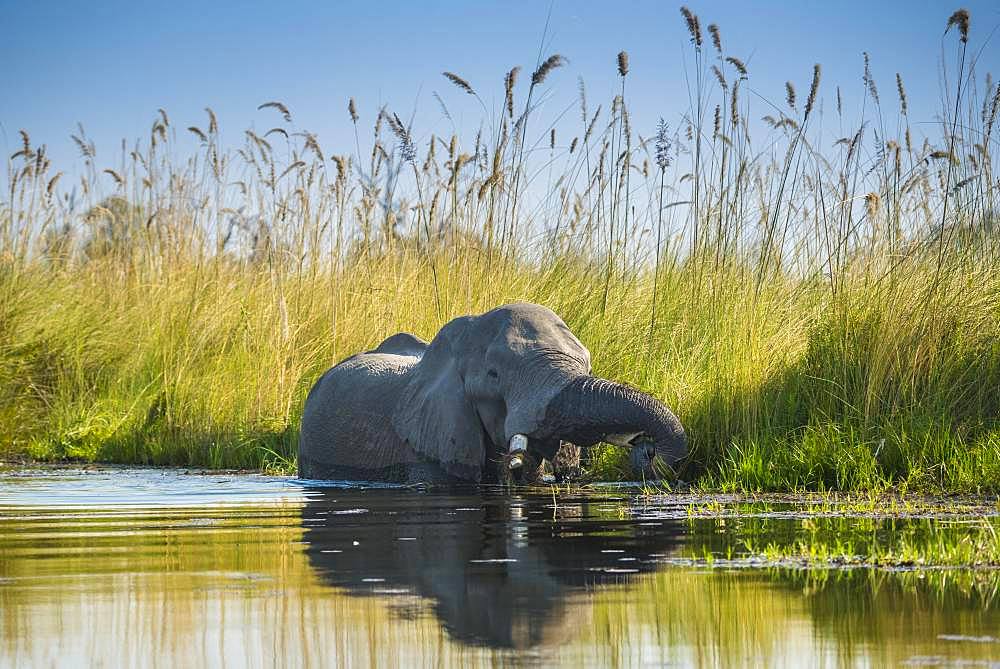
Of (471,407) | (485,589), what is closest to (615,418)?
(471,407)

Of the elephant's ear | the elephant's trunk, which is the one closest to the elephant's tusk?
the elephant's trunk

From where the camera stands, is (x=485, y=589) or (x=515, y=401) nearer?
(x=485, y=589)

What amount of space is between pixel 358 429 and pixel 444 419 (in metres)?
1.21

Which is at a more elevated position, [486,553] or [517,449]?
[517,449]

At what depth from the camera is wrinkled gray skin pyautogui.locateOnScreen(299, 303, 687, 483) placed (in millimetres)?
7734

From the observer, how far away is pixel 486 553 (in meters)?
5.48

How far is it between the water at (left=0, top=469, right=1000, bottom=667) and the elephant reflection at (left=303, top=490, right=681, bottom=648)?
0.5 inches

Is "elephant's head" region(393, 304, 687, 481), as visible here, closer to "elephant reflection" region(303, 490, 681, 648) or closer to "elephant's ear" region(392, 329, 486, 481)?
"elephant's ear" region(392, 329, 486, 481)

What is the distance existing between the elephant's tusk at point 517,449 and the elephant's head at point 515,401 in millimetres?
17

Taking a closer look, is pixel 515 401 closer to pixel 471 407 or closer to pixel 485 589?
pixel 471 407

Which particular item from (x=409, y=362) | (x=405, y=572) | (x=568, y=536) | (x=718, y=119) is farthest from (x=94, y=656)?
(x=718, y=119)

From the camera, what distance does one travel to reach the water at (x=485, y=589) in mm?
3590

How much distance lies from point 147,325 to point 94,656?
33.3 ft

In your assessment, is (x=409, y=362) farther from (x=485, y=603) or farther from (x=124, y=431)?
(x=485, y=603)
